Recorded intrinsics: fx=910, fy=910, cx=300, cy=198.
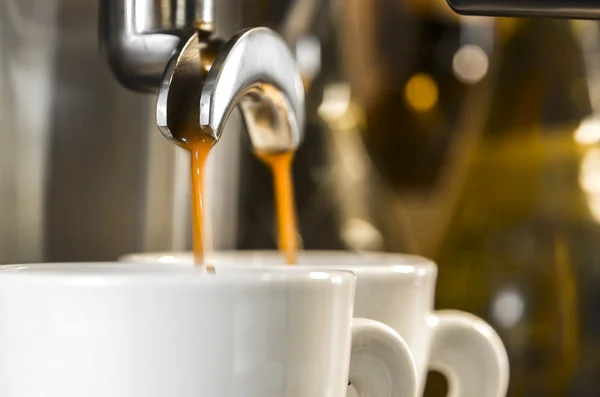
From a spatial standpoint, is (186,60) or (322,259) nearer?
(186,60)

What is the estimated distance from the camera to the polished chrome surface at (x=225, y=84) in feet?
0.88

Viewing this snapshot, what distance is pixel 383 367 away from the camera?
0.92 feet

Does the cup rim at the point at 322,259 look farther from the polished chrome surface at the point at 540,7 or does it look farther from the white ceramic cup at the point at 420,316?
the polished chrome surface at the point at 540,7

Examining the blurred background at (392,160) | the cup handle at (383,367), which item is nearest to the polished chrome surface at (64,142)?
the blurred background at (392,160)

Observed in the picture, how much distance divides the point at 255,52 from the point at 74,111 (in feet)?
0.29

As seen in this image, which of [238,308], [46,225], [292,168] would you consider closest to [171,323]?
[238,308]

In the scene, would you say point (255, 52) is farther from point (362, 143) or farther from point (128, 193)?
point (362, 143)

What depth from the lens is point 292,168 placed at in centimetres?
53

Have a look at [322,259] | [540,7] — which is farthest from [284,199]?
[540,7]

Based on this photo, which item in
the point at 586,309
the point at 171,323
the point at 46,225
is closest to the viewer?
the point at 171,323

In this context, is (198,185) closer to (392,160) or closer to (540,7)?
(540,7)

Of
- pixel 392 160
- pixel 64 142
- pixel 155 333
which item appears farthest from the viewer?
pixel 392 160

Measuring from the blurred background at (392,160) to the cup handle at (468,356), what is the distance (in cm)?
11

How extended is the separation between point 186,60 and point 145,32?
19 mm
